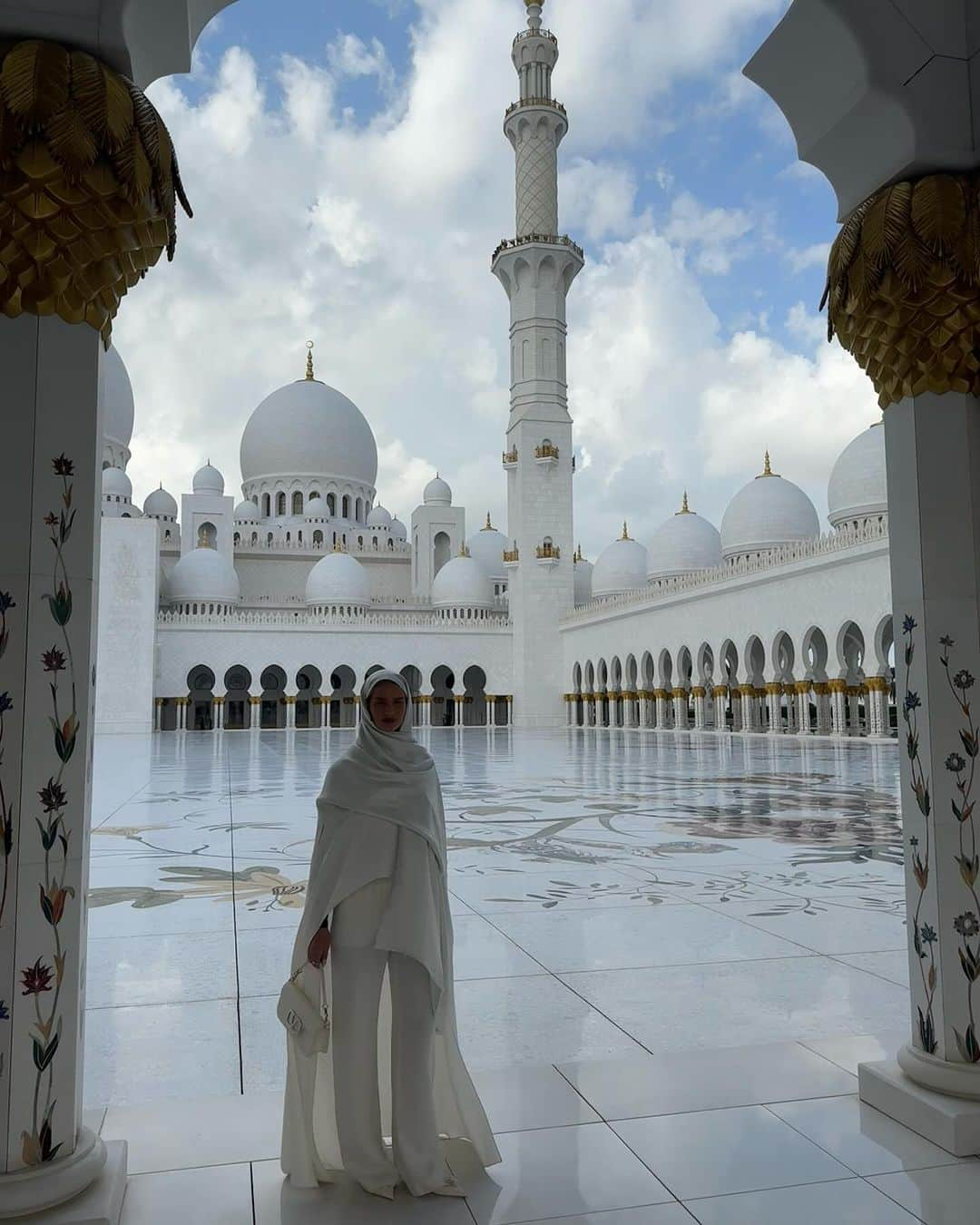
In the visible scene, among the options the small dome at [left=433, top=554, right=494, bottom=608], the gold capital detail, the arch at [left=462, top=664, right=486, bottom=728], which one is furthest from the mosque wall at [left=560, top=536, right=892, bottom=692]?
the gold capital detail

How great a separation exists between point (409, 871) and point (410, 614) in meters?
21.9

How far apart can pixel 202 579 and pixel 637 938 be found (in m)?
21.1

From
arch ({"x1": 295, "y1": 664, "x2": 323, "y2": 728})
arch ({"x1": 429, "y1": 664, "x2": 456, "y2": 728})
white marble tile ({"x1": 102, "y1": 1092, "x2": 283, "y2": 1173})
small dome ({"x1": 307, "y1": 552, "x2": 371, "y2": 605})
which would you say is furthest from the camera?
arch ({"x1": 429, "y1": 664, "x2": 456, "y2": 728})

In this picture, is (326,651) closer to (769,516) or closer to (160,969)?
(769,516)

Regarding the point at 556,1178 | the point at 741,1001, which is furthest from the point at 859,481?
the point at 556,1178

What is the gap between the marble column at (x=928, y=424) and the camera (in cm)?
169

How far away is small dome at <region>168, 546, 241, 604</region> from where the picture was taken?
22672 mm

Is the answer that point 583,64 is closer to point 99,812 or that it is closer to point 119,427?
point 119,427

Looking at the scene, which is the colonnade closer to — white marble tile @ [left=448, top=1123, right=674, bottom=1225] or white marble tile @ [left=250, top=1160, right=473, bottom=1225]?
white marble tile @ [left=448, top=1123, right=674, bottom=1225]

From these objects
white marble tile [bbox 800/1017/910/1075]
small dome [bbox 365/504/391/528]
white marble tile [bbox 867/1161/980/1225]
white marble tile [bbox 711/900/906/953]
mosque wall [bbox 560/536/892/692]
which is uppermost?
small dome [bbox 365/504/391/528]

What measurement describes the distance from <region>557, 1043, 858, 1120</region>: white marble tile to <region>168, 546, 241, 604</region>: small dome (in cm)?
2185

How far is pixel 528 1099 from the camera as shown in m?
1.73

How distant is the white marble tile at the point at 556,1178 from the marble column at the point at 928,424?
485 millimetres

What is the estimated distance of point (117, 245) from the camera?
1486 millimetres
